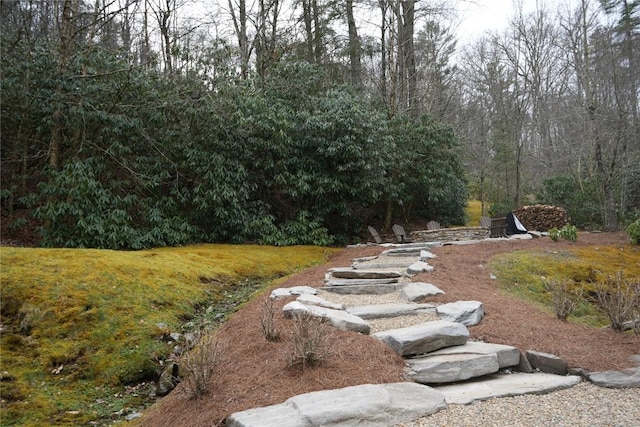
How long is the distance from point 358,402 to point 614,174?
50.1 feet

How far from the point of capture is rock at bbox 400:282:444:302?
17.5 feet

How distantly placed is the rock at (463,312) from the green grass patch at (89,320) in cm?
301

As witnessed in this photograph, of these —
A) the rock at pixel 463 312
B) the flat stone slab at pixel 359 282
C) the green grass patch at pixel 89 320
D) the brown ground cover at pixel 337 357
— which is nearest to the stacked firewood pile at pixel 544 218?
the brown ground cover at pixel 337 357

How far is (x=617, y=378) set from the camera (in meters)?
3.35

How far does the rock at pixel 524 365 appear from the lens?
3619mm

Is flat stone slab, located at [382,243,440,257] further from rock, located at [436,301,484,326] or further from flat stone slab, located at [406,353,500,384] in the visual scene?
flat stone slab, located at [406,353,500,384]

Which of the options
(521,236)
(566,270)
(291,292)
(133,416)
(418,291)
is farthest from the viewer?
(521,236)

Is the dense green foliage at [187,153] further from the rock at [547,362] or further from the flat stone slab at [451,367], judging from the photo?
the rock at [547,362]

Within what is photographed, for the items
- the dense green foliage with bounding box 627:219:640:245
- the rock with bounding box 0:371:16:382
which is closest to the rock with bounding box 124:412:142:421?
the rock with bounding box 0:371:16:382

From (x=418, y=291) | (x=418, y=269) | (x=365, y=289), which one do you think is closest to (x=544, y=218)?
(x=418, y=269)

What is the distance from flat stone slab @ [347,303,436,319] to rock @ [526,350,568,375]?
127 cm

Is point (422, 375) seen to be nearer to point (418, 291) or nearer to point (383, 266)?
point (418, 291)

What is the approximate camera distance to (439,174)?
48.5 ft

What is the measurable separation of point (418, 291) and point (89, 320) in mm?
4022
